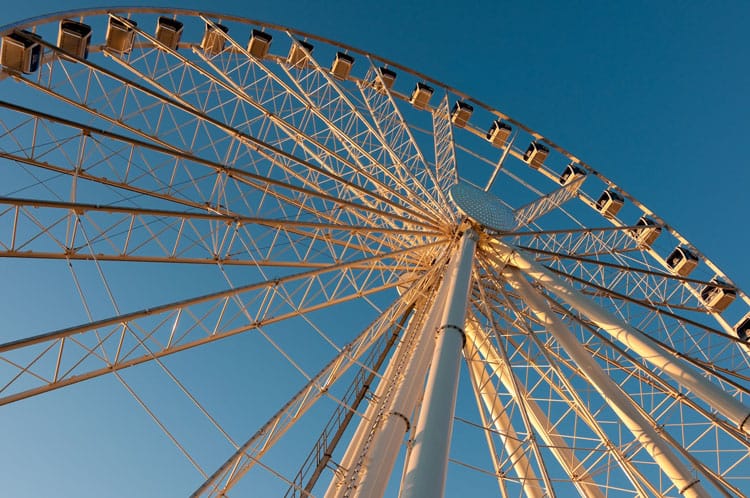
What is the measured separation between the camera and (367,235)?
16344mm

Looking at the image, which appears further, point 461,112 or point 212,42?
point 461,112

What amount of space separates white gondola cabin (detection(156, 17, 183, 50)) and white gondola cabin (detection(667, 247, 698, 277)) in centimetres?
2024

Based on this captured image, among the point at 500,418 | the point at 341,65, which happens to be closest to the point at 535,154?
the point at 341,65

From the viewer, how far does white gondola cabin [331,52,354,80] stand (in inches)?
889

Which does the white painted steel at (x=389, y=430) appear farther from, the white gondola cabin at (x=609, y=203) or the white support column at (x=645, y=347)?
the white gondola cabin at (x=609, y=203)

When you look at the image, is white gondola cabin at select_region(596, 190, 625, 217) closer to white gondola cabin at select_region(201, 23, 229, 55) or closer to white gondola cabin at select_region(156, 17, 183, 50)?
white gondola cabin at select_region(201, 23, 229, 55)

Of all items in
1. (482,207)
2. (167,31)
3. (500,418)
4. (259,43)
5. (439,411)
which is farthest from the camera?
(259,43)

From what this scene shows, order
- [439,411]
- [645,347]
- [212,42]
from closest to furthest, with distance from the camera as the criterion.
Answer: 1. [439,411]
2. [645,347]
3. [212,42]

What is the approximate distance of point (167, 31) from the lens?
17.5 metres

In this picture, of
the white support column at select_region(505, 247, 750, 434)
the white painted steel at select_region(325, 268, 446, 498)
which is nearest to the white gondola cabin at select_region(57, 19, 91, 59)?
the white painted steel at select_region(325, 268, 446, 498)

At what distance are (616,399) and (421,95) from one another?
16.0 m

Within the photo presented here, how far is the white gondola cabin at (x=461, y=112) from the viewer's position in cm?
2453

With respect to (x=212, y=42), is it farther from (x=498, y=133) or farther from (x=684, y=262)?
(x=684, y=262)

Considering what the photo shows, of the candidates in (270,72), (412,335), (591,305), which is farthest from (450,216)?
(270,72)
